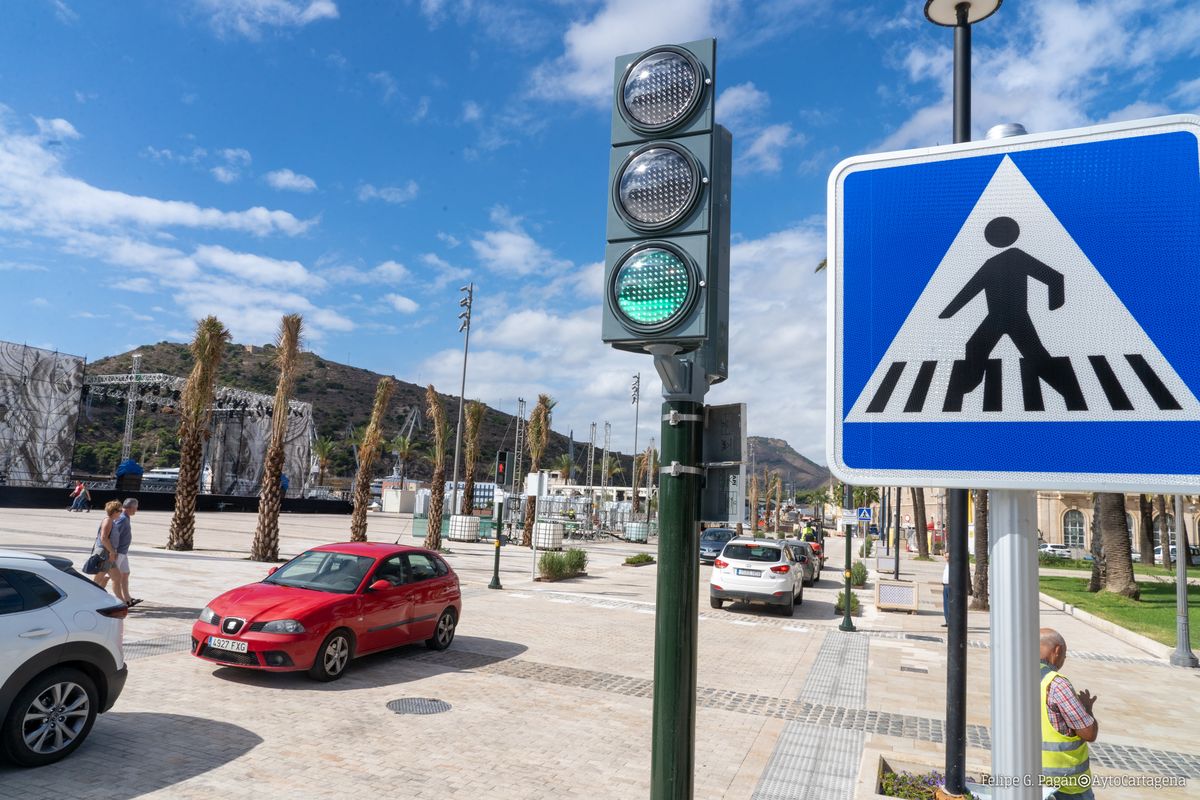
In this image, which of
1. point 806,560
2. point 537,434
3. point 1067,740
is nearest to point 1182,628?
point 1067,740

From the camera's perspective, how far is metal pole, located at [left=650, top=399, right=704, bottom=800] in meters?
2.88

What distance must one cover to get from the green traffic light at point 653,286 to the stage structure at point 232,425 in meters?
60.0

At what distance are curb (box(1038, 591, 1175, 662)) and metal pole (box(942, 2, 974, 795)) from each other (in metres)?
5.27

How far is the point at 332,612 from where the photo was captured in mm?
9188

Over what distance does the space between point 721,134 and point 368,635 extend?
860 centimetres

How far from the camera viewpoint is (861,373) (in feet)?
5.46

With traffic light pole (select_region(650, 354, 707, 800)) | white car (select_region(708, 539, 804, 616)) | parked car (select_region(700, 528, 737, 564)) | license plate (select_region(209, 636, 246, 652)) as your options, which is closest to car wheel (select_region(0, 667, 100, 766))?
license plate (select_region(209, 636, 246, 652))

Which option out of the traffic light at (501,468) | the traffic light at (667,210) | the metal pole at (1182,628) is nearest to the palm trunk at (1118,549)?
the metal pole at (1182,628)

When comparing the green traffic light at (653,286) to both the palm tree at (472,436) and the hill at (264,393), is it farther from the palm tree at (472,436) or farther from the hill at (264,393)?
the hill at (264,393)

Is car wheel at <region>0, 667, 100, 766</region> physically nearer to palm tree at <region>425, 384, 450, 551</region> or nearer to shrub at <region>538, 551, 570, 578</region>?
shrub at <region>538, 551, 570, 578</region>

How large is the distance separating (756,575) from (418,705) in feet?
34.4

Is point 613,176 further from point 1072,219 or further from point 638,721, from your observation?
point 638,721

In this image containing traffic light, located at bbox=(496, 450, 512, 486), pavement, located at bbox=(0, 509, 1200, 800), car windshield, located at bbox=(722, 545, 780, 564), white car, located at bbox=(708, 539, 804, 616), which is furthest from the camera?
traffic light, located at bbox=(496, 450, 512, 486)

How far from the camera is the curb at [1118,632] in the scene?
44.7ft
